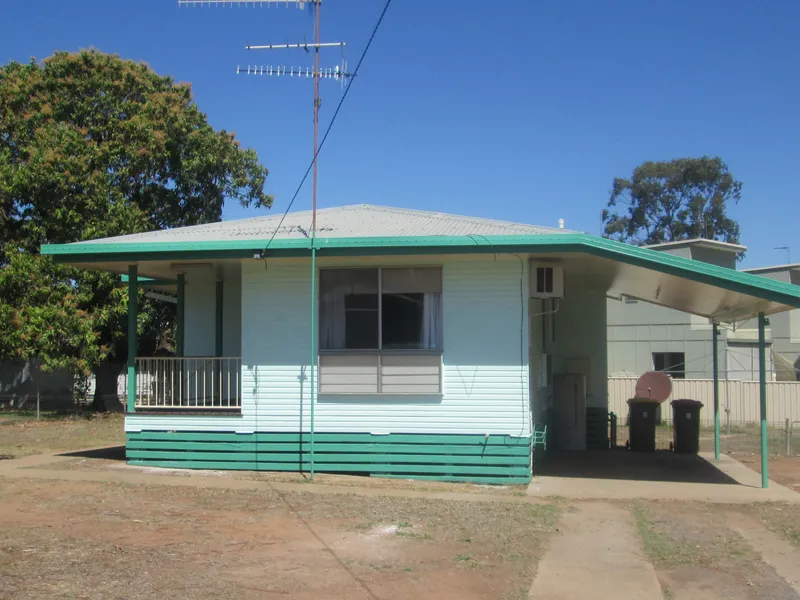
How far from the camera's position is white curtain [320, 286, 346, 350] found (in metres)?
12.1

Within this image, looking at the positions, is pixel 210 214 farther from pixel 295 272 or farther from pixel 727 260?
pixel 727 260

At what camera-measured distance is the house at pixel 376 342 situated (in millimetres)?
11562

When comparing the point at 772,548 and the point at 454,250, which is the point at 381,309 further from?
the point at 772,548

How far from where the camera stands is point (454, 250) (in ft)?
37.2

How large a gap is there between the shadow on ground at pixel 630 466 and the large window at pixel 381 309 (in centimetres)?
303

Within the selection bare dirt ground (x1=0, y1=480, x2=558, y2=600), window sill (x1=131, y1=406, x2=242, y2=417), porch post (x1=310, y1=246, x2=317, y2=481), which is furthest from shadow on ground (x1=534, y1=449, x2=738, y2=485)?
window sill (x1=131, y1=406, x2=242, y2=417)

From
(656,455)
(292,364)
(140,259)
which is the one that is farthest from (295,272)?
(656,455)

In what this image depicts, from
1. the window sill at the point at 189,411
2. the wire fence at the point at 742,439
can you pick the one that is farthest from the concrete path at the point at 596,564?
the wire fence at the point at 742,439

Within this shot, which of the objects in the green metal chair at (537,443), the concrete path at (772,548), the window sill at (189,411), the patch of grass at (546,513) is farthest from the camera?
the green metal chair at (537,443)

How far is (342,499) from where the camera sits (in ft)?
33.4

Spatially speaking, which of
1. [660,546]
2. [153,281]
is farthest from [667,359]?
[660,546]

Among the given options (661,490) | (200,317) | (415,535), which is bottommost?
(661,490)

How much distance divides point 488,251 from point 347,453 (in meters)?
3.45

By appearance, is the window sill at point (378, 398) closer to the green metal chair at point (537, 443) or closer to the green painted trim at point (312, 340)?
the green painted trim at point (312, 340)
